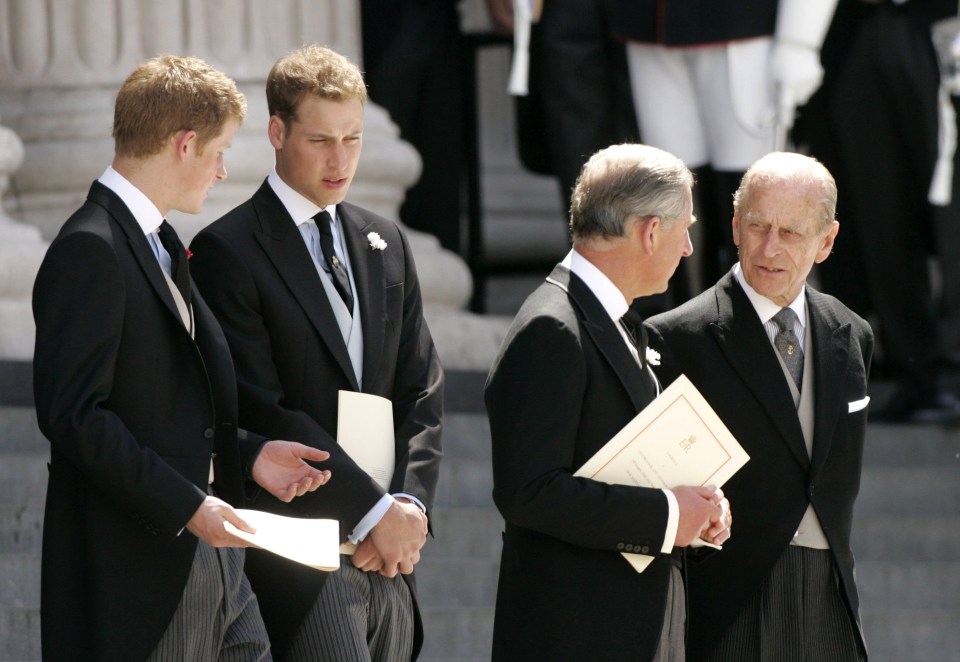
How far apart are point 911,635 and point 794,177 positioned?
237cm

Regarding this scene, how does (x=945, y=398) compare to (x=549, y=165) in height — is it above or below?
below

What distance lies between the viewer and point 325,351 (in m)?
4.01

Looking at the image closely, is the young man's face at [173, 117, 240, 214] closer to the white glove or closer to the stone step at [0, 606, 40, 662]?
the stone step at [0, 606, 40, 662]

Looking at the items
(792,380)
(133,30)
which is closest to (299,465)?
(792,380)

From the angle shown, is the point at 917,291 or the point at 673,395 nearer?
the point at 673,395

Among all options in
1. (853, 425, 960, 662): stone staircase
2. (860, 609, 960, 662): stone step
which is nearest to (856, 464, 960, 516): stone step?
(853, 425, 960, 662): stone staircase

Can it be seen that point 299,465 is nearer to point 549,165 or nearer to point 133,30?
point 133,30

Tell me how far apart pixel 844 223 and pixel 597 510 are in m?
4.30

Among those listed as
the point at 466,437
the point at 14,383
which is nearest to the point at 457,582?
the point at 466,437

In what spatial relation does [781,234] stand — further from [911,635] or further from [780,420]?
[911,635]

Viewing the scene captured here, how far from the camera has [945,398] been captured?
7.07 metres

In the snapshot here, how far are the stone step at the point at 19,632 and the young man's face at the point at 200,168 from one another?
1.79m

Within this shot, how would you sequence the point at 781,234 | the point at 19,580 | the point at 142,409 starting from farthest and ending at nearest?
1. the point at 19,580
2. the point at 781,234
3. the point at 142,409

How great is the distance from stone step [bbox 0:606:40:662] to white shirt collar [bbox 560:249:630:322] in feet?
6.84
